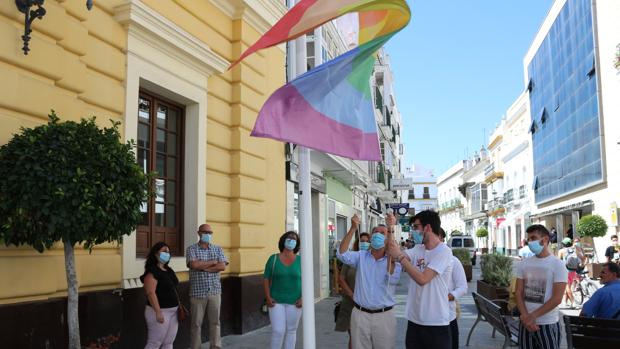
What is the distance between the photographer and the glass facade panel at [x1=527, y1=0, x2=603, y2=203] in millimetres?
31203

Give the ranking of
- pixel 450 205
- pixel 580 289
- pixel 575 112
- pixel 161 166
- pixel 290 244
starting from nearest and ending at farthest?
pixel 290 244 < pixel 161 166 < pixel 580 289 < pixel 575 112 < pixel 450 205

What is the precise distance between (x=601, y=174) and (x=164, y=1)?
2747 centimetres

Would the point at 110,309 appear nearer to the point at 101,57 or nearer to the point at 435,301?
the point at 101,57

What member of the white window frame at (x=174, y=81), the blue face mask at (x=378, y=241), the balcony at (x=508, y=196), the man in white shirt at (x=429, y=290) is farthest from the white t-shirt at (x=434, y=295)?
the balcony at (x=508, y=196)

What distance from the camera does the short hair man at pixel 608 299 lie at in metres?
6.11

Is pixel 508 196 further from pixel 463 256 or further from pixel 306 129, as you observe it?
pixel 306 129

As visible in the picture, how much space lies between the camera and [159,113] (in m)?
9.00

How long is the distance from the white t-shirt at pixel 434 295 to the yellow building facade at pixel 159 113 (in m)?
3.57

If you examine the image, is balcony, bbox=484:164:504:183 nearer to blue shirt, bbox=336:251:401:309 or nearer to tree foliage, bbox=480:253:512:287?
tree foliage, bbox=480:253:512:287

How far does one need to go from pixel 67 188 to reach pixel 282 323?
346cm

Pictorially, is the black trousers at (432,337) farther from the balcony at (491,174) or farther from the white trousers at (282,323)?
the balcony at (491,174)

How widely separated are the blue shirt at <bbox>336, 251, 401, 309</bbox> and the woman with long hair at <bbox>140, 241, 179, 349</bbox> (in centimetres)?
223

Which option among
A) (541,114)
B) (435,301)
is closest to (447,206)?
(541,114)

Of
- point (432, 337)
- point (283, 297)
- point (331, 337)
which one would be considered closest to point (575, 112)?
point (331, 337)
